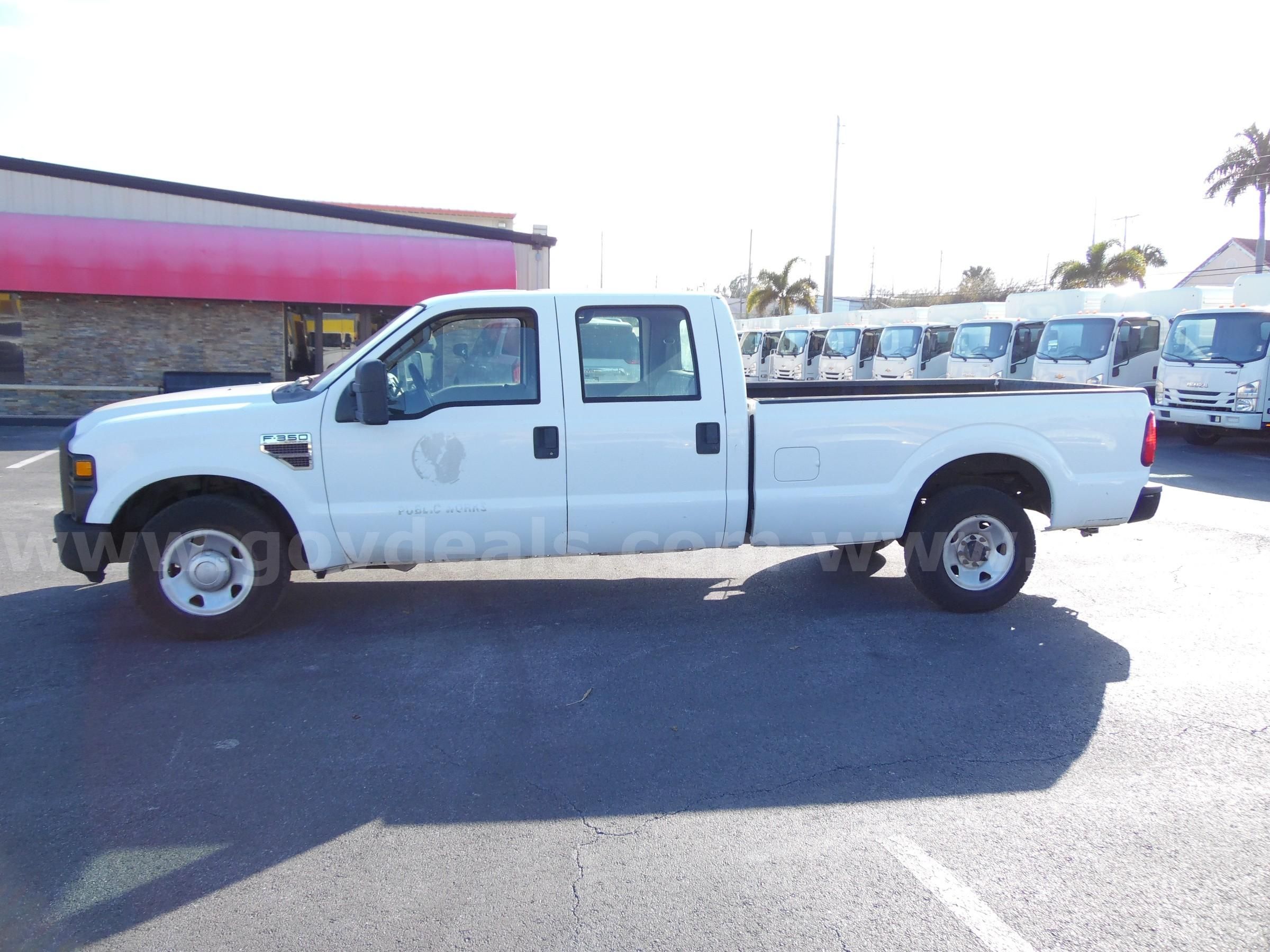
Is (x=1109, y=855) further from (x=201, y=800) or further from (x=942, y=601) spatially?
(x=201, y=800)

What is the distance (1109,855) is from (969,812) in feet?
1.63

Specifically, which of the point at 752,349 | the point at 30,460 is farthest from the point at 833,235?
the point at 30,460

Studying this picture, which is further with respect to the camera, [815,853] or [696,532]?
[696,532]

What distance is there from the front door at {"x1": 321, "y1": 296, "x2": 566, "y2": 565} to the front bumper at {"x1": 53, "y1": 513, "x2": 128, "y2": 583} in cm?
130

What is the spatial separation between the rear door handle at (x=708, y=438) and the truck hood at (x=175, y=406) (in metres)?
2.53

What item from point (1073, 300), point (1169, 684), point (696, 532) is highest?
point (1073, 300)

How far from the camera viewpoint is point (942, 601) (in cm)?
607

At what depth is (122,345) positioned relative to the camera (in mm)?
18641

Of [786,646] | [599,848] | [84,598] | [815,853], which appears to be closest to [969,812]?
[815,853]

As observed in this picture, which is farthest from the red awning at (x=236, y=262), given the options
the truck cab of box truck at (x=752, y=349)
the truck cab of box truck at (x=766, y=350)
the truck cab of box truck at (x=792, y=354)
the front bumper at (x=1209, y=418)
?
the truck cab of box truck at (x=752, y=349)

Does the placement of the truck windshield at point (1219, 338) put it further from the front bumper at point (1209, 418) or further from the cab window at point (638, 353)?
the cab window at point (638, 353)

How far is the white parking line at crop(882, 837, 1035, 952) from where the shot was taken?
2867 mm

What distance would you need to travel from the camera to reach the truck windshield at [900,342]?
2353 centimetres

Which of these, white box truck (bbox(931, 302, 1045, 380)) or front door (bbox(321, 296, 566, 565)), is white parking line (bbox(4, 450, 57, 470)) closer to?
front door (bbox(321, 296, 566, 565))
